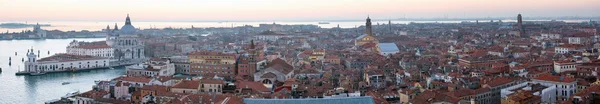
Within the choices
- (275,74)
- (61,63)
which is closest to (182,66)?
(61,63)

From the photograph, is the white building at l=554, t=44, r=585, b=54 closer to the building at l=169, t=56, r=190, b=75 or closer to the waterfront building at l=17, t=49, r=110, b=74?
the building at l=169, t=56, r=190, b=75

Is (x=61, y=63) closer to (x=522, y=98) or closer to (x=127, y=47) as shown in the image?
(x=127, y=47)

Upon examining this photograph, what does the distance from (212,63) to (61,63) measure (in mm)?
8719

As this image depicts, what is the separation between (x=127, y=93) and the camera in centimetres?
1491

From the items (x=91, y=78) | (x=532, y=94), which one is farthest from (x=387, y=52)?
(x=532, y=94)

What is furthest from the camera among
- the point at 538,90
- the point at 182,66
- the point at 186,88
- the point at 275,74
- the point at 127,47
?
the point at 127,47

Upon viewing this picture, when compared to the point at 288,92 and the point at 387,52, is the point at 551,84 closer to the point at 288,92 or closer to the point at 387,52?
the point at 288,92

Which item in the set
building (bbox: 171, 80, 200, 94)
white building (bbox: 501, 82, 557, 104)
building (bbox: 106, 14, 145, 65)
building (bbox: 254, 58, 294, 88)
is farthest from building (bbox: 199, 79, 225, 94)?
building (bbox: 106, 14, 145, 65)

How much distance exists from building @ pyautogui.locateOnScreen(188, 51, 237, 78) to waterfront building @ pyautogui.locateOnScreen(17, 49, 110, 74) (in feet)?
23.0

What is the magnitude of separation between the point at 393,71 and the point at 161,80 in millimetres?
7092

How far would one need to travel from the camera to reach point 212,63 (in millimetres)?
23219

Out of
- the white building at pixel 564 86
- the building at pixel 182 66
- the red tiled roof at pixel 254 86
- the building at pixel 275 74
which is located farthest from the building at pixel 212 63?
the white building at pixel 564 86

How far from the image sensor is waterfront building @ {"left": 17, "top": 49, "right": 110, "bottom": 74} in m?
26.3

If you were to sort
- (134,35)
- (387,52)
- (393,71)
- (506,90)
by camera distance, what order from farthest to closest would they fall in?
(134,35), (387,52), (393,71), (506,90)
